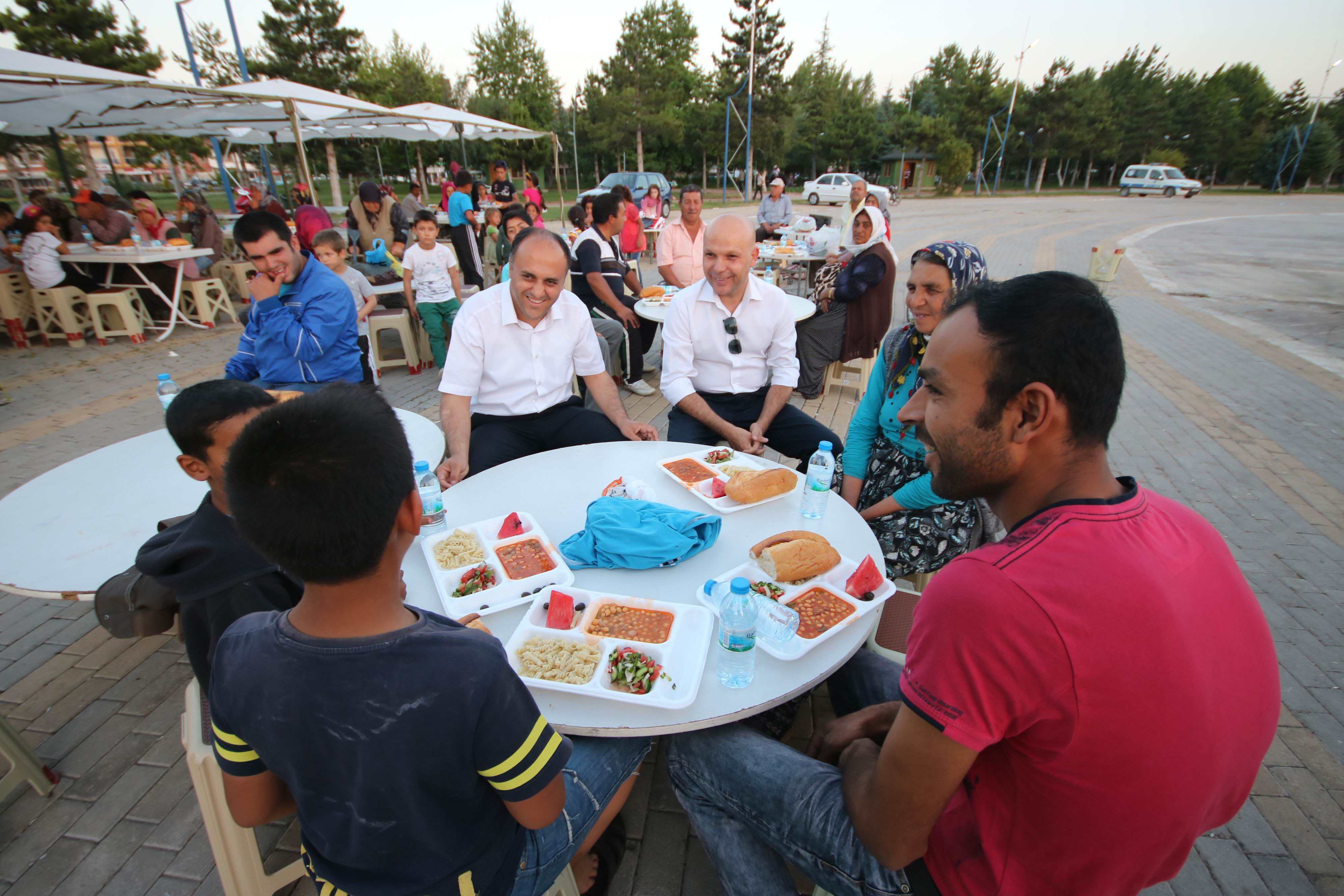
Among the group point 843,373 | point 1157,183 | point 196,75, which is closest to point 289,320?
point 843,373

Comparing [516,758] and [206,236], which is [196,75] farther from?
[516,758]

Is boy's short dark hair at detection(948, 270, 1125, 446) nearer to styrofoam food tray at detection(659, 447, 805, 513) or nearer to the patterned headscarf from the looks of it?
styrofoam food tray at detection(659, 447, 805, 513)

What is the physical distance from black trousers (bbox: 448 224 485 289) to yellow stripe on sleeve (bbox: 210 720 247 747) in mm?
8437

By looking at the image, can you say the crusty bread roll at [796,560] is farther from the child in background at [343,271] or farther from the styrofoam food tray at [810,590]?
the child in background at [343,271]

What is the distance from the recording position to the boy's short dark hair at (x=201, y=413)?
1774 mm

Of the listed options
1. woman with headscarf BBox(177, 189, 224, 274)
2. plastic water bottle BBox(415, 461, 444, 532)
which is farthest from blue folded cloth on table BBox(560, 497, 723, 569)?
woman with headscarf BBox(177, 189, 224, 274)

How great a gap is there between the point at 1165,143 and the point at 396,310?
62.1 m

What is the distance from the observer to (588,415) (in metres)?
3.64

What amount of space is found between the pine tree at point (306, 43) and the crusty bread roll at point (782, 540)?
1479 inches

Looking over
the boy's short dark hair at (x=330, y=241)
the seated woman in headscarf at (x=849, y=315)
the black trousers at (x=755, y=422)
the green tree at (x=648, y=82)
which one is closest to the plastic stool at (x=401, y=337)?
the boy's short dark hair at (x=330, y=241)

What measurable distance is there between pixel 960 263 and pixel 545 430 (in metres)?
2.41

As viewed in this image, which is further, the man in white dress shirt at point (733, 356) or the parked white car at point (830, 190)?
the parked white car at point (830, 190)

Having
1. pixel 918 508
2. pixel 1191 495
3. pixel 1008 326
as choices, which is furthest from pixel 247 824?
pixel 1191 495

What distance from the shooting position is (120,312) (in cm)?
788
